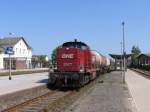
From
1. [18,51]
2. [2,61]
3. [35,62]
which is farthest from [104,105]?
[35,62]

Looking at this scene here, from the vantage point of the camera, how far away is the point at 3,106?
18.7 metres

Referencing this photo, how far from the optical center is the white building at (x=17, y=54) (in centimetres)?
10019

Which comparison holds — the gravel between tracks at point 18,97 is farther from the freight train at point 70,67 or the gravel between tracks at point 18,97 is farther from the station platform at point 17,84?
the freight train at point 70,67

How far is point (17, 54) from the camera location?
10806 centimetres

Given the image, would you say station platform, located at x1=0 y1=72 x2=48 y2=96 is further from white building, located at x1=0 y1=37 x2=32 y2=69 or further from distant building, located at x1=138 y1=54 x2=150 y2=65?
distant building, located at x1=138 y1=54 x2=150 y2=65

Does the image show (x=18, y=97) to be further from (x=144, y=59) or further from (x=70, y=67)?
(x=144, y=59)

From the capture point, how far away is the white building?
100m

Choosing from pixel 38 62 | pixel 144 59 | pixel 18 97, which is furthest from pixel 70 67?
pixel 144 59

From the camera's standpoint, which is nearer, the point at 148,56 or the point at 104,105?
the point at 104,105

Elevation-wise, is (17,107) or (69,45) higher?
(69,45)

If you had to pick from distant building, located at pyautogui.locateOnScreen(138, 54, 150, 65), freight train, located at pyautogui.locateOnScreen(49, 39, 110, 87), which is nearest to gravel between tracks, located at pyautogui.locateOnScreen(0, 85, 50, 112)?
freight train, located at pyautogui.locateOnScreen(49, 39, 110, 87)

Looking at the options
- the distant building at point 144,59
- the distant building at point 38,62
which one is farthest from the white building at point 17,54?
the distant building at point 144,59

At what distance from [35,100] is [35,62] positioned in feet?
349

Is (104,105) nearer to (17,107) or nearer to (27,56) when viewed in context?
(17,107)
